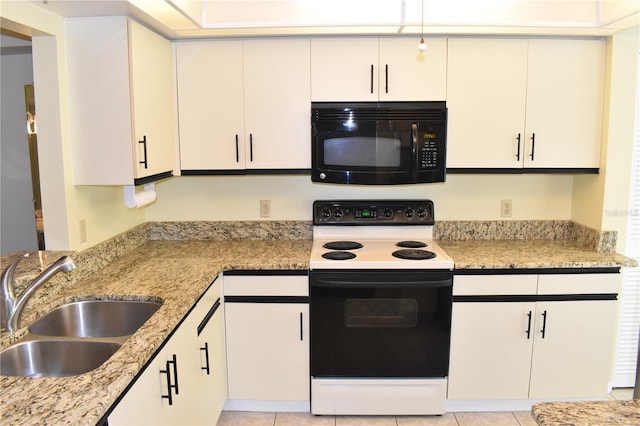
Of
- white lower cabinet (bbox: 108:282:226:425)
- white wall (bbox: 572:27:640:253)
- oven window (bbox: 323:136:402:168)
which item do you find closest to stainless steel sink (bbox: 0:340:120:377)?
white lower cabinet (bbox: 108:282:226:425)

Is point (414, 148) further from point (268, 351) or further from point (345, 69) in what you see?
point (268, 351)

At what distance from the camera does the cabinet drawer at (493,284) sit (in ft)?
8.36

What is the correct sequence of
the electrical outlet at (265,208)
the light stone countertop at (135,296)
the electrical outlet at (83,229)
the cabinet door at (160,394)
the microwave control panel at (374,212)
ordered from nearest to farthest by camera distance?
the light stone countertop at (135,296) < the cabinet door at (160,394) < the electrical outlet at (83,229) < the microwave control panel at (374,212) < the electrical outlet at (265,208)

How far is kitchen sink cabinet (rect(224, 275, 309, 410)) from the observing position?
8.41 feet

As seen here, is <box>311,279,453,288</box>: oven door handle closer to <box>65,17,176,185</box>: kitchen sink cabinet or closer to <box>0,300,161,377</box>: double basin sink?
<box>0,300,161,377</box>: double basin sink

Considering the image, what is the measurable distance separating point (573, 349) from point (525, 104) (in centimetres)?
139

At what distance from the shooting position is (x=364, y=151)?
8.82 ft

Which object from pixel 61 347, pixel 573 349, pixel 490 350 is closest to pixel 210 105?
pixel 61 347

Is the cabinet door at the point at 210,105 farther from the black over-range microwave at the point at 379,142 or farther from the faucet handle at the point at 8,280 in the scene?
the faucet handle at the point at 8,280

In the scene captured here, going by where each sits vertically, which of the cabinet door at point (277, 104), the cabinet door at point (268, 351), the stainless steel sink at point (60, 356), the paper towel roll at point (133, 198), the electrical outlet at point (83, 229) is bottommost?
the cabinet door at point (268, 351)

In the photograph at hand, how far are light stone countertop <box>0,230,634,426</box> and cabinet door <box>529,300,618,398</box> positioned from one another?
10.4 inches

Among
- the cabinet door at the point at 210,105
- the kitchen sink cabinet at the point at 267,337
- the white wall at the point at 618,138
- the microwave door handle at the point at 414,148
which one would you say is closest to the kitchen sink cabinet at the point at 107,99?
the cabinet door at the point at 210,105

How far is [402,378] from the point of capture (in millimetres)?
2633

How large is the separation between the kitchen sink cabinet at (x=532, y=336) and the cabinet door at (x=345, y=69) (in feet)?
3.88
